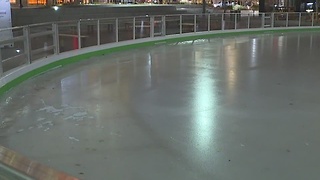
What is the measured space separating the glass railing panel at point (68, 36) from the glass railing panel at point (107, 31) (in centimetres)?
100

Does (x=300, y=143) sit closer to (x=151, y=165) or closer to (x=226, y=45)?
(x=151, y=165)

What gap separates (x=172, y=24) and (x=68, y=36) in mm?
5946

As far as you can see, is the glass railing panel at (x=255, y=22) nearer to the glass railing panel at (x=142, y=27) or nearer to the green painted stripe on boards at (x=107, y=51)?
the green painted stripe on boards at (x=107, y=51)

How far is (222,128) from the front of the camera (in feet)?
16.5

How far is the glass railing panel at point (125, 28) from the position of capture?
13318 millimetres

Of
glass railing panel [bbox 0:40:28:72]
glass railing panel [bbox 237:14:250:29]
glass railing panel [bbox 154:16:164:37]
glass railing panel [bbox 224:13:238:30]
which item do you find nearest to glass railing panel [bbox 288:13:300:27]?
glass railing panel [bbox 237:14:250:29]

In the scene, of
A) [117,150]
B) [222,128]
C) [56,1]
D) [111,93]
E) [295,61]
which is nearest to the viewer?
[117,150]

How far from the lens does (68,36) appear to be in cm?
1128

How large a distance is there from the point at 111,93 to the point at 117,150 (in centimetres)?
271

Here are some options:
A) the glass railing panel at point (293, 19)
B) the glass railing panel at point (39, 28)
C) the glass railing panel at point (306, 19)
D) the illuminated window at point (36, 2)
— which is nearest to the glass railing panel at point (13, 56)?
the glass railing panel at point (39, 28)

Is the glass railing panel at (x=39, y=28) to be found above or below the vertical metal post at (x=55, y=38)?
above

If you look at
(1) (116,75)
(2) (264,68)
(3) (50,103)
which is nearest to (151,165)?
(3) (50,103)

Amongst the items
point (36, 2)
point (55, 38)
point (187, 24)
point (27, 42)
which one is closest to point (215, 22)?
point (187, 24)

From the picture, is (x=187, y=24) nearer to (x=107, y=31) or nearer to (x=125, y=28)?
(x=125, y=28)
